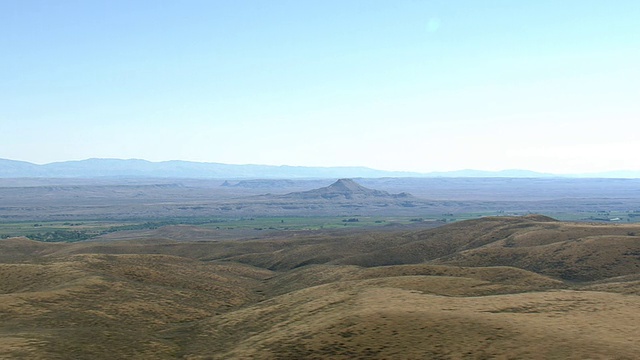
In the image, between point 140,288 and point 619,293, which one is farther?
point 140,288

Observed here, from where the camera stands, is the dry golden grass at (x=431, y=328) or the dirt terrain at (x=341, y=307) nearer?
the dry golden grass at (x=431, y=328)

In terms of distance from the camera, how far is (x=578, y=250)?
254ft

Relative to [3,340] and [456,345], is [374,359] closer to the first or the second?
[456,345]

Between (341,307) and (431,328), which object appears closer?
(431,328)

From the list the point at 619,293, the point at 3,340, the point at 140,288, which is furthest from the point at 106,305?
the point at 619,293

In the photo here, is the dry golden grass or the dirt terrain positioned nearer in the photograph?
the dry golden grass

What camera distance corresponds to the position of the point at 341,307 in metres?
46.2

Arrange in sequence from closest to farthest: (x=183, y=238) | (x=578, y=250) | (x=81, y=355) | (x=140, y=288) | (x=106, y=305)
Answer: (x=81, y=355) → (x=106, y=305) → (x=140, y=288) → (x=578, y=250) → (x=183, y=238)

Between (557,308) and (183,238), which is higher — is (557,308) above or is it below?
above

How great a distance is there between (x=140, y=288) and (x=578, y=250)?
59464 mm

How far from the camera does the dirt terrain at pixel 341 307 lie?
34.6 m

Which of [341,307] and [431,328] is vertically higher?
[431,328]

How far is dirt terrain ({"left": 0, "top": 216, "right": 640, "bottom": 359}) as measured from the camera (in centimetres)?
3456

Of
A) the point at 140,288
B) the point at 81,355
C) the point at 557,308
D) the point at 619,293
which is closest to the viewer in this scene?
the point at 81,355
